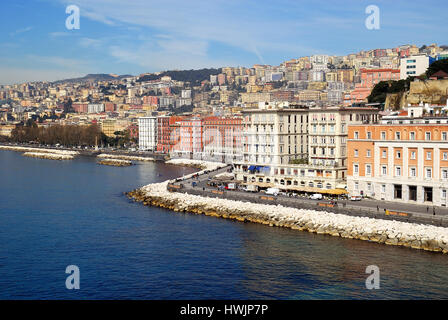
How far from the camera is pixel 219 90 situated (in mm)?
193375

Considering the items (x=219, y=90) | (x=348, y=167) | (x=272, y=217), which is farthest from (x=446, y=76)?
(x=219, y=90)

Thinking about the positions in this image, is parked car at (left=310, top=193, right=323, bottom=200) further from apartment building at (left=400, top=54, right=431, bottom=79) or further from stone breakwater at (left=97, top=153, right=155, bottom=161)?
stone breakwater at (left=97, top=153, right=155, bottom=161)

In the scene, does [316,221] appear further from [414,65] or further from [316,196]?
[414,65]

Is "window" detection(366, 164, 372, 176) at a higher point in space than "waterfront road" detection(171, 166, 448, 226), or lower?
higher

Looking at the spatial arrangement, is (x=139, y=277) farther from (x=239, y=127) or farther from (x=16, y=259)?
(x=239, y=127)

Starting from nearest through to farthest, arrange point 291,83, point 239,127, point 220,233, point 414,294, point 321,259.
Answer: point 414,294, point 321,259, point 220,233, point 239,127, point 291,83

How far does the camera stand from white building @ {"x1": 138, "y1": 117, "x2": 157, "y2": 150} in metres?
75.1

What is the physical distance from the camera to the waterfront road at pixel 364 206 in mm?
21297

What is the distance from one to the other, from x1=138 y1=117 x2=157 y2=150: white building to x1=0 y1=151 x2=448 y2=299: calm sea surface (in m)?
46.4

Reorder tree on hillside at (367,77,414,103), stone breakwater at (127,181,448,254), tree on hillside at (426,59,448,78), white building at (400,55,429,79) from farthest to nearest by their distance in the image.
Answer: white building at (400,55,429,79), tree on hillside at (367,77,414,103), tree on hillside at (426,59,448,78), stone breakwater at (127,181,448,254)

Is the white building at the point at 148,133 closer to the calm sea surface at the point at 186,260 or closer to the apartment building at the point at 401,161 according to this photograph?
the calm sea surface at the point at 186,260

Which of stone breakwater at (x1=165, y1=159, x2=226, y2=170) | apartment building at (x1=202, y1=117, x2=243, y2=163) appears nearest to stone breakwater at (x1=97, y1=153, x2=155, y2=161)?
stone breakwater at (x1=165, y1=159, x2=226, y2=170)

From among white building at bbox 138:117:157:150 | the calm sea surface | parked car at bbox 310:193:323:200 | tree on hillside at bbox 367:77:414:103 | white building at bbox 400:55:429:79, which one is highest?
white building at bbox 400:55:429:79

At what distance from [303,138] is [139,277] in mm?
18355
